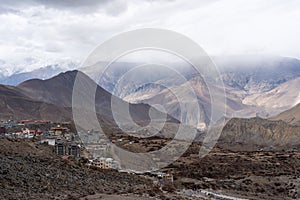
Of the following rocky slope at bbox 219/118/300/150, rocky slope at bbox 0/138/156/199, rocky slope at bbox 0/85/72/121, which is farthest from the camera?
rocky slope at bbox 0/85/72/121

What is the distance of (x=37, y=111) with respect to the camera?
589ft

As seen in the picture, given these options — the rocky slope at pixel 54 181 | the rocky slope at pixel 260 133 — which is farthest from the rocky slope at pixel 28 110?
the rocky slope at pixel 54 181

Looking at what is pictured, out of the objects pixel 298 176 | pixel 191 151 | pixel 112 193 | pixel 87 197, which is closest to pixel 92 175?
pixel 112 193

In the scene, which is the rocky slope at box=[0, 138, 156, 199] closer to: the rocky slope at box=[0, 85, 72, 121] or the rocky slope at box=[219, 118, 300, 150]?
the rocky slope at box=[219, 118, 300, 150]

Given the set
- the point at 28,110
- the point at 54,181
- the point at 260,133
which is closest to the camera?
the point at 54,181

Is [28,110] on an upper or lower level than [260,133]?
upper

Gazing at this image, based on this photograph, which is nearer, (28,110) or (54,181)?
Answer: (54,181)

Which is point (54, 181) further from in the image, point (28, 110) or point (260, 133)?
point (28, 110)

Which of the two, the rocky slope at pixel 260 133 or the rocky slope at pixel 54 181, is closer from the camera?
the rocky slope at pixel 54 181

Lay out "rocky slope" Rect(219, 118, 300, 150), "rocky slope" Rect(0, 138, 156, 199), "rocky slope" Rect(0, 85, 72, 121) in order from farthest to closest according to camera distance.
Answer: "rocky slope" Rect(0, 85, 72, 121), "rocky slope" Rect(219, 118, 300, 150), "rocky slope" Rect(0, 138, 156, 199)

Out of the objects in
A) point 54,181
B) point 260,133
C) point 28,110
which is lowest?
point 54,181

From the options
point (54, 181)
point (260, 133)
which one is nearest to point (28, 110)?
point (260, 133)

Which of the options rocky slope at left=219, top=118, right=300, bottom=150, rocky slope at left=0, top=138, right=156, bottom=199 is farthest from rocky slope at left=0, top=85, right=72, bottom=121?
rocky slope at left=0, top=138, right=156, bottom=199

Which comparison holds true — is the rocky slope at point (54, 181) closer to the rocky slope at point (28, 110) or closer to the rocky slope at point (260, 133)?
the rocky slope at point (260, 133)
